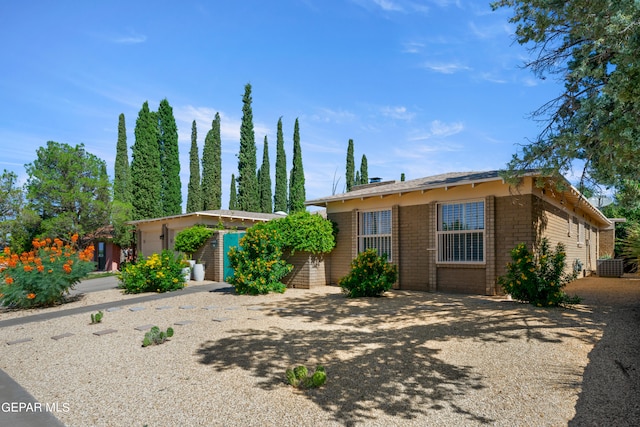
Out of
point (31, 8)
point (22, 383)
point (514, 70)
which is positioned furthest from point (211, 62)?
point (22, 383)

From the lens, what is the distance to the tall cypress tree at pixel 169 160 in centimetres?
3077

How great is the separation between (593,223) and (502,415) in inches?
850

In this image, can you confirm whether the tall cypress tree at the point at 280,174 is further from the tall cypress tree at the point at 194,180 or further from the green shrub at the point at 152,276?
the green shrub at the point at 152,276

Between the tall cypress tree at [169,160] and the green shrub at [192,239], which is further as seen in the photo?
the tall cypress tree at [169,160]

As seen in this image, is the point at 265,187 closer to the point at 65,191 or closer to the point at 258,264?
the point at 65,191

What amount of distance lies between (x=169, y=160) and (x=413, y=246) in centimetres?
2548

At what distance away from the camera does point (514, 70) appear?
29.7 ft

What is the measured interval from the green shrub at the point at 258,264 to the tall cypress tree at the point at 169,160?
21.3m

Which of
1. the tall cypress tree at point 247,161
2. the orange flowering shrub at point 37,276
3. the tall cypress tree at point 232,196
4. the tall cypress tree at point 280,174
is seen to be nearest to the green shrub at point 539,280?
the orange flowering shrub at point 37,276

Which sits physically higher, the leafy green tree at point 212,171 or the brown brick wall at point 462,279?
the leafy green tree at point 212,171

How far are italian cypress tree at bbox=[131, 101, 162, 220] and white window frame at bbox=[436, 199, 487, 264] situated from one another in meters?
22.6

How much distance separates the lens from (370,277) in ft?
33.1

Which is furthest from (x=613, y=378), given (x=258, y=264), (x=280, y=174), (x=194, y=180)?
(x=280, y=174)

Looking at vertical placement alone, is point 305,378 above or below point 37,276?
below
